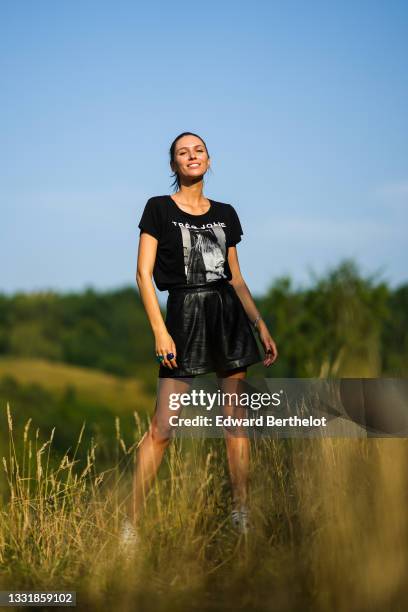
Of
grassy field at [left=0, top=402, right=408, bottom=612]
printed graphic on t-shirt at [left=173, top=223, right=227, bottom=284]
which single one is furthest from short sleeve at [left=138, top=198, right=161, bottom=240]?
grassy field at [left=0, top=402, right=408, bottom=612]

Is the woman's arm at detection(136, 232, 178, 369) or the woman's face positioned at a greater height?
the woman's face

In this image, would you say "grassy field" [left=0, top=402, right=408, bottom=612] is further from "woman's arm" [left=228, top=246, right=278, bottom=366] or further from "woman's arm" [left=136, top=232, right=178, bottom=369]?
"woman's arm" [left=136, top=232, right=178, bottom=369]

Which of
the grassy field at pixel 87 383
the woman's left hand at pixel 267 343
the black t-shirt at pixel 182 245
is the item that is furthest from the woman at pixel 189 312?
the grassy field at pixel 87 383

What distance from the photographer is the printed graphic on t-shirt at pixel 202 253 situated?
11.7ft

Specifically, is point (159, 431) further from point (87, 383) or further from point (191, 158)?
point (87, 383)

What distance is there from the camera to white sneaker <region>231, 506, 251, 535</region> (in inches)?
135

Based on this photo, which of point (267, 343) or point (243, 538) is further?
point (267, 343)

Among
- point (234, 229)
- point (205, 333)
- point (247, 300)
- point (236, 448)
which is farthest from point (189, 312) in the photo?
point (236, 448)

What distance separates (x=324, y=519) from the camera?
333cm

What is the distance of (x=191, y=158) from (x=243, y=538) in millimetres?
1759

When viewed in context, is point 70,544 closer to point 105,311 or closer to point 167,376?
point 167,376

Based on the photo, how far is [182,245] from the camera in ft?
11.7

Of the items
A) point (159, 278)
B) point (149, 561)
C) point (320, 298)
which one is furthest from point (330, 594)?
point (320, 298)

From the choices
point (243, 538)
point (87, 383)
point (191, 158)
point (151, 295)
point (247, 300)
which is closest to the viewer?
point (243, 538)
